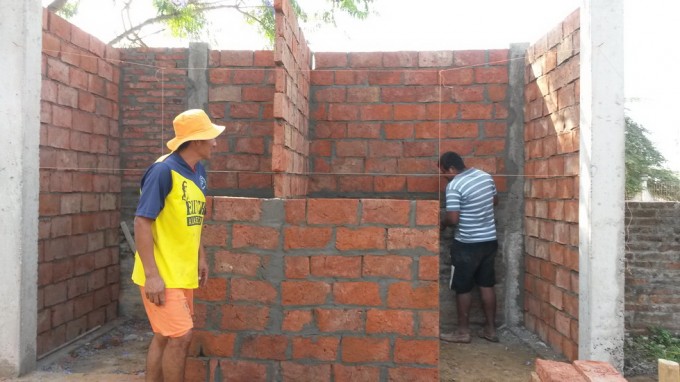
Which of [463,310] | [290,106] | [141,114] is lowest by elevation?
[463,310]

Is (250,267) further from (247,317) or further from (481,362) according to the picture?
(481,362)

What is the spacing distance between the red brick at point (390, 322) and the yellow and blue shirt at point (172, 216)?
40.4 inches

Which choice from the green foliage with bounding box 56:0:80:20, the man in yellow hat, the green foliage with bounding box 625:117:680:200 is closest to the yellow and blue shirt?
the man in yellow hat

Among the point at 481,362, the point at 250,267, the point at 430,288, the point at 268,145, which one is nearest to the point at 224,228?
the point at 250,267

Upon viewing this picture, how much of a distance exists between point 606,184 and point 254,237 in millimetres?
2166

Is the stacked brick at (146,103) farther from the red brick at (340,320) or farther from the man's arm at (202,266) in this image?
the red brick at (340,320)

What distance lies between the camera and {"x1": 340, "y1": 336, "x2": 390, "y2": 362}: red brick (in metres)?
2.97

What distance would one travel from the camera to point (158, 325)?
2562mm

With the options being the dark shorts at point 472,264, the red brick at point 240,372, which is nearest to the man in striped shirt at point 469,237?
the dark shorts at point 472,264

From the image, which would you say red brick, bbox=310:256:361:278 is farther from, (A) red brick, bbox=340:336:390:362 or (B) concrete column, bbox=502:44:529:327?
(B) concrete column, bbox=502:44:529:327

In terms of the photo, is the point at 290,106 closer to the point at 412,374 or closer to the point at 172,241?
the point at 172,241

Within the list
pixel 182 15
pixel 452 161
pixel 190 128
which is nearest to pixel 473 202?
pixel 452 161

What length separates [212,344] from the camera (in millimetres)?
3041

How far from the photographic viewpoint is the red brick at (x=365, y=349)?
2975 mm
